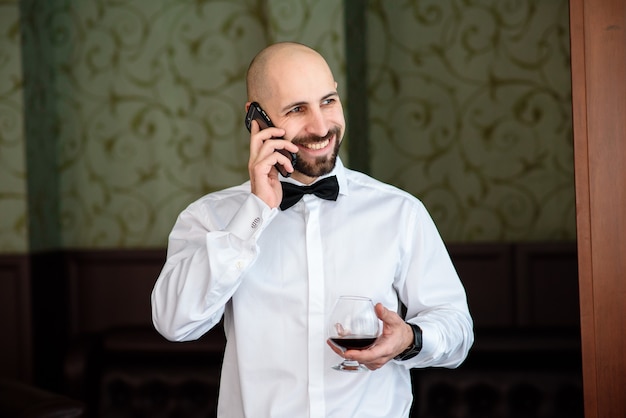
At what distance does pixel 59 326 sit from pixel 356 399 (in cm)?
277

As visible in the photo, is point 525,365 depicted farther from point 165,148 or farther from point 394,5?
point 165,148

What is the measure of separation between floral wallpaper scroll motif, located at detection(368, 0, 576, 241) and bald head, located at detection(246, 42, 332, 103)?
2.03 metres

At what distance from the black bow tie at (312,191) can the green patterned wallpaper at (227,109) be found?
168 cm

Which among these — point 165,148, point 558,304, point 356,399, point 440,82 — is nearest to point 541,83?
point 440,82

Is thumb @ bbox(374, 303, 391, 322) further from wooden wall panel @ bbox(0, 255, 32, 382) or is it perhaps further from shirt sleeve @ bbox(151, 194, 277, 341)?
wooden wall panel @ bbox(0, 255, 32, 382)

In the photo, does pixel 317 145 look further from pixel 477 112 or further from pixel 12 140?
pixel 12 140

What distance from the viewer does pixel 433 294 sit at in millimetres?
1912

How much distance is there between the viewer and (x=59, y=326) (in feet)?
13.8

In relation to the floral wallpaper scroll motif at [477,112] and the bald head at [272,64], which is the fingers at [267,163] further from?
the floral wallpaper scroll motif at [477,112]

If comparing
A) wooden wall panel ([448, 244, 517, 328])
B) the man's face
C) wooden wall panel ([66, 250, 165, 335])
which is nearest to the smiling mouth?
the man's face

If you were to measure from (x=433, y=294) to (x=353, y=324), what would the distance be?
37 centimetres

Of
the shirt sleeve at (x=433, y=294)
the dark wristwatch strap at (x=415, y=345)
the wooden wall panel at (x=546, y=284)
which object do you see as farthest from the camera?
the wooden wall panel at (x=546, y=284)

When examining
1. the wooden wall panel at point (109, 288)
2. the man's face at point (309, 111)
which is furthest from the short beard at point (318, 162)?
the wooden wall panel at point (109, 288)

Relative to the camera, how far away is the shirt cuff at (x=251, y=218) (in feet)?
5.90
